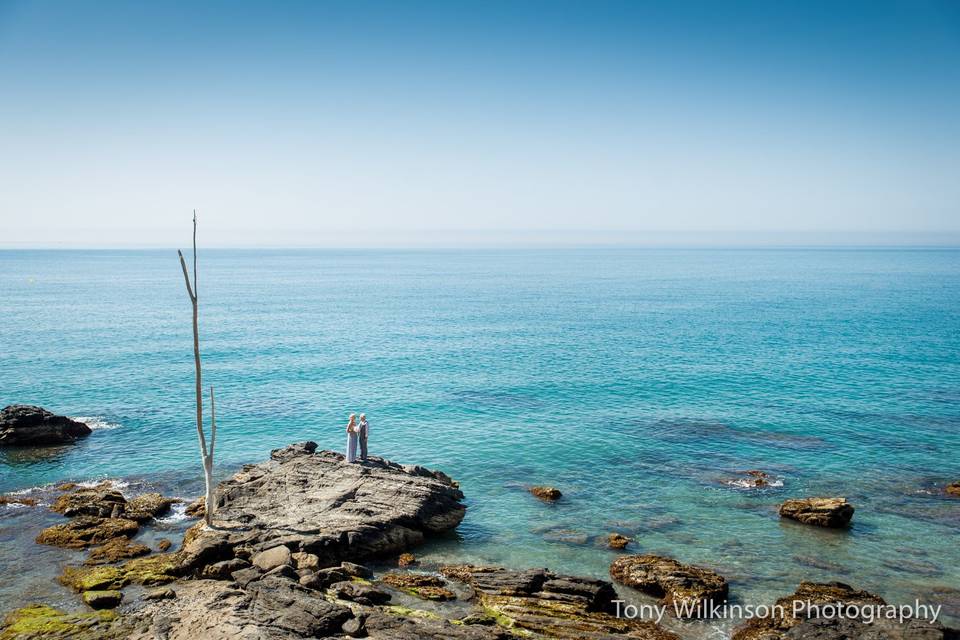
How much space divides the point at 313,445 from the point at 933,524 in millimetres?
31400

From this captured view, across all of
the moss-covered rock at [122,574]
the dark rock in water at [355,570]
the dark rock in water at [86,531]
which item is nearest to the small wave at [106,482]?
the dark rock in water at [86,531]

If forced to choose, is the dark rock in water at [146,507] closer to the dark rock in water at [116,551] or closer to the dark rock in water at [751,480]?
the dark rock in water at [116,551]

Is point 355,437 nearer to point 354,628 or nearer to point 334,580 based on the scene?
point 334,580

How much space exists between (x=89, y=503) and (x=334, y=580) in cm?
1503

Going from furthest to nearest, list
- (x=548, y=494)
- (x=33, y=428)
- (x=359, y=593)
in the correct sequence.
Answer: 1. (x=33, y=428)
2. (x=548, y=494)
3. (x=359, y=593)

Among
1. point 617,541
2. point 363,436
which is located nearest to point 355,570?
point 363,436

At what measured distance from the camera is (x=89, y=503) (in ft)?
94.6

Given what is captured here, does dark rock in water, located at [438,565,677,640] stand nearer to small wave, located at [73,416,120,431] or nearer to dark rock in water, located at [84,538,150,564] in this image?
dark rock in water, located at [84,538,150,564]

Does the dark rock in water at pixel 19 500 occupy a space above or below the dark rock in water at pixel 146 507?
below

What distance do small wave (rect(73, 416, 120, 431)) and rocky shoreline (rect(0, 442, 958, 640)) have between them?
43.7ft

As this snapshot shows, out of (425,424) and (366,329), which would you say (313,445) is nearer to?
(425,424)

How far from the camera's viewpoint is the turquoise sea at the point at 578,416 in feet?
88.3

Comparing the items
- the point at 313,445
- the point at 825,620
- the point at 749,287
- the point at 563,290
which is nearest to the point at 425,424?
the point at 313,445

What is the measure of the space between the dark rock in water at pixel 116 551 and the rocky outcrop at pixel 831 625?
893 inches
